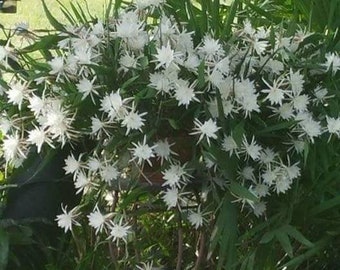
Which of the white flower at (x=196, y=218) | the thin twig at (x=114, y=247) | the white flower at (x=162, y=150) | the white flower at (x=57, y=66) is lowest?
the thin twig at (x=114, y=247)

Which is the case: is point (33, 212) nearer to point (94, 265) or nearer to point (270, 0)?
point (94, 265)

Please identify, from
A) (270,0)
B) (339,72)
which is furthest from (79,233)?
(270,0)

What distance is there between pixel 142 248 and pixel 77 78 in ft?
1.80

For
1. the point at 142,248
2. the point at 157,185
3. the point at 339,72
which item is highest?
the point at 339,72

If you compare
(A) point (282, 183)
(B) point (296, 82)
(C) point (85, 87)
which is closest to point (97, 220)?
(C) point (85, 87)

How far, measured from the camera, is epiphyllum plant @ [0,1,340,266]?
4.65ft

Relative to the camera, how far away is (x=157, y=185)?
1527 millimetres

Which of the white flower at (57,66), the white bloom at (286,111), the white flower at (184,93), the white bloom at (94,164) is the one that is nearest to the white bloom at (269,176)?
the white bloom at (286,111)

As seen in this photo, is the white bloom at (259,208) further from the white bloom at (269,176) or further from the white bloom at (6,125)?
the white bloom at (6,125)

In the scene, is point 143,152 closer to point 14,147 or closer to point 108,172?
point 108,172

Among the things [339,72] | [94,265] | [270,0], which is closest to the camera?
[339,72]

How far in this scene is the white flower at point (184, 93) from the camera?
1.38 metres

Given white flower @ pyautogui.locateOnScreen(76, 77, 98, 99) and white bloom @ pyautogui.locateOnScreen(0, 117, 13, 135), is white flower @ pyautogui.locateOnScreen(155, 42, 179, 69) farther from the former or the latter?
white bloom @ pyautogui.locateOnScreen(0, 117, 13, 135)

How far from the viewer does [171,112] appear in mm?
1472
